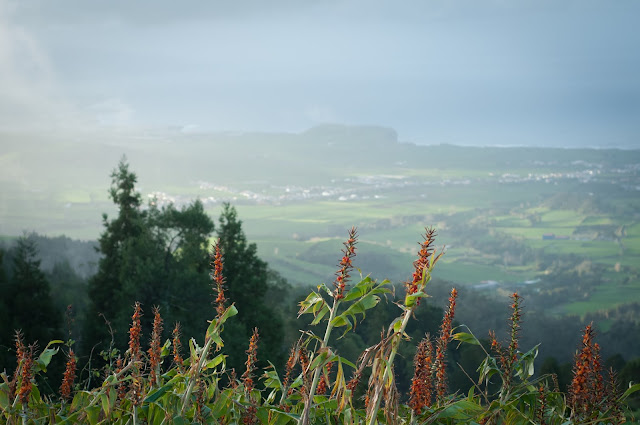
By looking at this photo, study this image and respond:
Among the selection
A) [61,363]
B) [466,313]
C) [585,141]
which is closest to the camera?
[61,363]

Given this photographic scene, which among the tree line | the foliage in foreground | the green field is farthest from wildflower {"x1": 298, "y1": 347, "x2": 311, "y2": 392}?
the green field

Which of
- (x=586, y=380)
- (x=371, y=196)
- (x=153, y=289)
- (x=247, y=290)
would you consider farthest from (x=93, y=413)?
(x=371, y=196)

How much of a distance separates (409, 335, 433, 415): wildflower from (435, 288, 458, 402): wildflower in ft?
0.09

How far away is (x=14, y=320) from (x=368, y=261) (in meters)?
21.5

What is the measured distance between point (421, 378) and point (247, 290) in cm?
1432

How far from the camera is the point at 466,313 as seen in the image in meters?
23.0

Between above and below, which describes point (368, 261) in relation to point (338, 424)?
below

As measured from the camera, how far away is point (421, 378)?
1.45m

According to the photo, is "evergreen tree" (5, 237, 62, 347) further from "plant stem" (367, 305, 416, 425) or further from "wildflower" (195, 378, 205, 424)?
"plant stem" (367, 305, 416, 425)

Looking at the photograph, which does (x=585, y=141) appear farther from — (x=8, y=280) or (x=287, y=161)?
(x=8, y=280)

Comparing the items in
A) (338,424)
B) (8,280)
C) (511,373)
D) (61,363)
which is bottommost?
(61,363)

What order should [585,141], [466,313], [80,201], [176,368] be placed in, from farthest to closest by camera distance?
[585,141] < [80,201] < [466,313] < [176,368]

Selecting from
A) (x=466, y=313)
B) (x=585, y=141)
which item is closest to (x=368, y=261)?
(x=466, y=313)

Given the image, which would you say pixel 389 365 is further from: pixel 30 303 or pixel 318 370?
pixel 30 303
